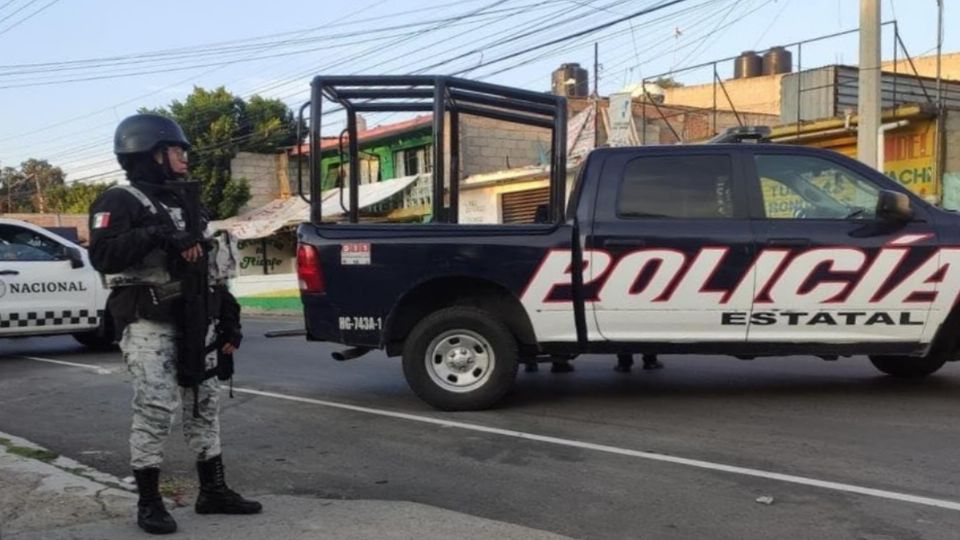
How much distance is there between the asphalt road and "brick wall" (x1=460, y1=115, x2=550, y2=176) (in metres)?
17.6

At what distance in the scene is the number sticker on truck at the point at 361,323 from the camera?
6.86 m

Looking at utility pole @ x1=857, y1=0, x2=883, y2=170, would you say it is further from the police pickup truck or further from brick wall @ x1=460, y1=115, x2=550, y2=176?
brick wall @ x1=460, y1=115, x2=550, y2=176

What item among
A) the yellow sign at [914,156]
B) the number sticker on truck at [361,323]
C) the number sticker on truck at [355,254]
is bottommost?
the number sticker on truck at [361,323]

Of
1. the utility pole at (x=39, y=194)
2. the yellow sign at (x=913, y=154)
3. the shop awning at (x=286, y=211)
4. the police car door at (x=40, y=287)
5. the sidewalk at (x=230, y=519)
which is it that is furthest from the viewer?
the utility pole at (x=39, y=194)

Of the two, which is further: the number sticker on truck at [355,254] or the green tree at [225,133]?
the green tree at [225,133]

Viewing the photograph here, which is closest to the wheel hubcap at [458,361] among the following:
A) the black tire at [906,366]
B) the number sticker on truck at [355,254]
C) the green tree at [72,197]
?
the number sticker on truck at [355,254]

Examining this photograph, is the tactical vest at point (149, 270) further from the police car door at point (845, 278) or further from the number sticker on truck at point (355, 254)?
the police car door at point (845, 278)

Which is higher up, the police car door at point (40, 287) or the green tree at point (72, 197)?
the green tree at point (72, 197)

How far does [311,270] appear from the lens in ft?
22.5

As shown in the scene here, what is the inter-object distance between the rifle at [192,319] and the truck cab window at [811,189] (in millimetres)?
4312

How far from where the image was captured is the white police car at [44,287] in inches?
431

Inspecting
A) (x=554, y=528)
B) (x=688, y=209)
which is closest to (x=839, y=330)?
(x=688, y=209)

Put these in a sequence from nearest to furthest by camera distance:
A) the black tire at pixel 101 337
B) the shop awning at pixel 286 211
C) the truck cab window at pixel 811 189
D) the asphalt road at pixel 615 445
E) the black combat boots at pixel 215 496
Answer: the black combat boots at pixel 215 496, the asphalt road at pixel 615 445, the truck cab window at pixel 811 189, the black tire at pixel 101 337, the shop awning at pixel 286 211

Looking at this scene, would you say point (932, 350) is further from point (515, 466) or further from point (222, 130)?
point (222, 130)
